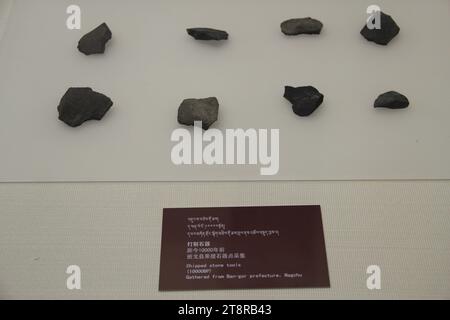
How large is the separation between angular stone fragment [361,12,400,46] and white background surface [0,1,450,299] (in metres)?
0.70

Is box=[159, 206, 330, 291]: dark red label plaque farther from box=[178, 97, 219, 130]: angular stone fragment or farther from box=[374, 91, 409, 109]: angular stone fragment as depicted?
box=[374, 91, 409, 109]: angular stone fragment

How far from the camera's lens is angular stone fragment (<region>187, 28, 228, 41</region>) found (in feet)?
6.11

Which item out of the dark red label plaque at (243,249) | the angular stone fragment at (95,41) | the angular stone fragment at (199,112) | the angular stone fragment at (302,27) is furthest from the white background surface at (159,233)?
the angular stone fragment at (302,27)

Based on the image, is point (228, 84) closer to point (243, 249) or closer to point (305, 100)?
point (305, 100)

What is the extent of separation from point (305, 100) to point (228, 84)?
1.02ft

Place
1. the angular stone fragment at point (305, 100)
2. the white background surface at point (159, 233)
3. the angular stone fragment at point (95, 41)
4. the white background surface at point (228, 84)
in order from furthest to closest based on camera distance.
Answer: the angular stone fragment at point (95, 41) → the angular stone fragment at point (305, 100) → the white background surface at point (228, 84) → the white background surface at point (159, 233)

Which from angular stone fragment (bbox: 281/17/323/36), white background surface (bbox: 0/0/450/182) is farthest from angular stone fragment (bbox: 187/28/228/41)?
angular stone fragment (bbox: 281/17/323/36)

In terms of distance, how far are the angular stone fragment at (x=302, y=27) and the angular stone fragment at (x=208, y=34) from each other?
10.5 inches

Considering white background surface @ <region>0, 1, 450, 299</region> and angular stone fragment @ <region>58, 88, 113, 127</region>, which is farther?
angular stone fragment @ <region>58, 88, 113, 127</region>

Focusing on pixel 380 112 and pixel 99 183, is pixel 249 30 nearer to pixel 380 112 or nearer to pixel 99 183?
pixel 380 112

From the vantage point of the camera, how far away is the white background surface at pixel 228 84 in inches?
60.6

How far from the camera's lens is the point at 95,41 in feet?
6.10

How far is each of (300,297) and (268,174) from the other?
0.42 m

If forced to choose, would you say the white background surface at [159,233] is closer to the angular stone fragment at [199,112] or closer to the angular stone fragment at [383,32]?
the angular stone fragment at [199,112]
